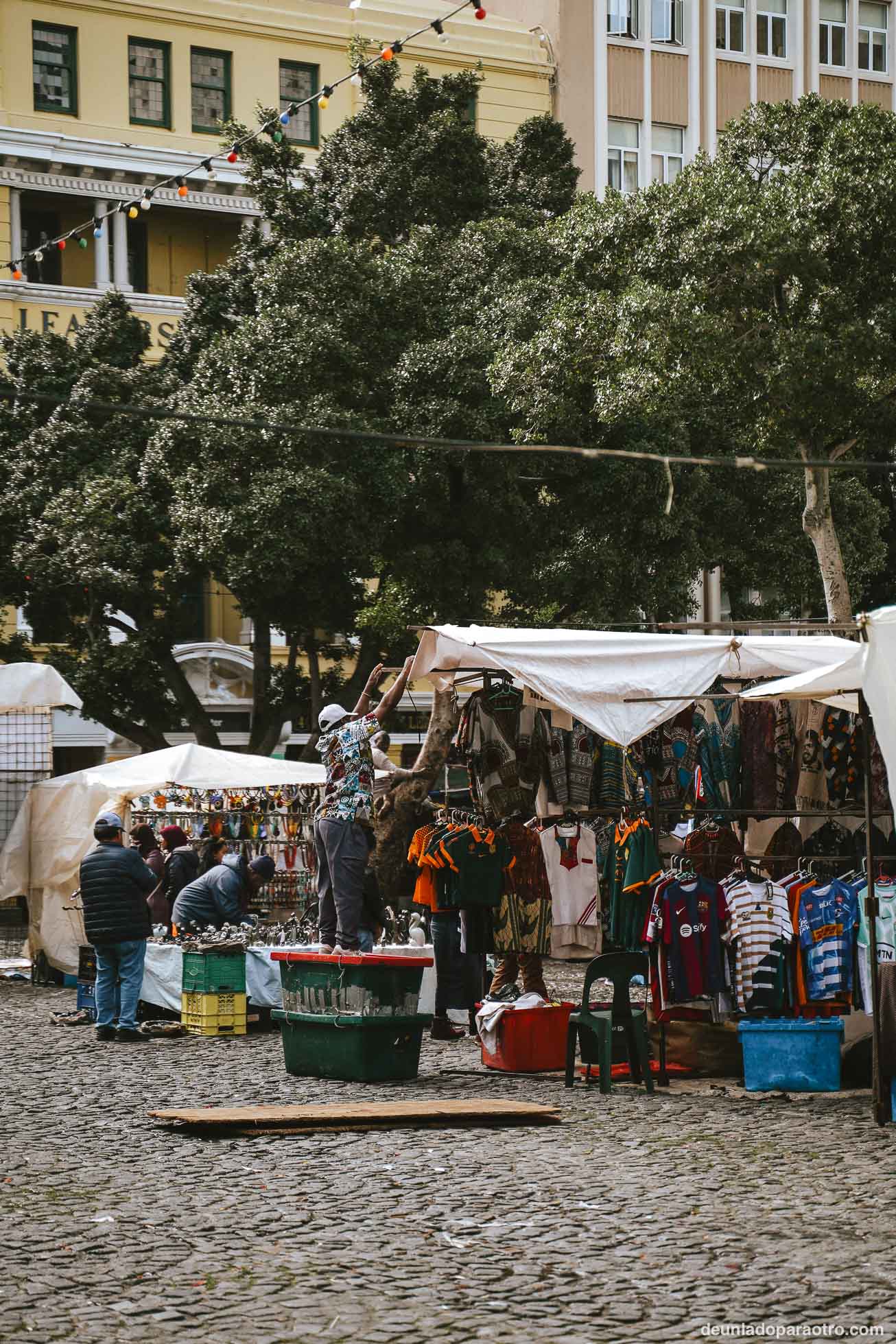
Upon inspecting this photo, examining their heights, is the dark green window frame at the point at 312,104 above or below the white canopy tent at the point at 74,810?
above

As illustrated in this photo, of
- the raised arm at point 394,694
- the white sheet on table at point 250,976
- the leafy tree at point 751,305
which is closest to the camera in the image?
the raised arm at point 394,694

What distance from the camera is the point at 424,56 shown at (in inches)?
1556

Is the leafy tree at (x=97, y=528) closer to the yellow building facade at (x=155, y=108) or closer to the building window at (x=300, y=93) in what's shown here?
the yellow building facade at (x=155, y=108)

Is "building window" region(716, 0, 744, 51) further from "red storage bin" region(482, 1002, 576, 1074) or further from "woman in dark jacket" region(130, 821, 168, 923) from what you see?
"red storage bin" region(482, 1002, 576, 1074)

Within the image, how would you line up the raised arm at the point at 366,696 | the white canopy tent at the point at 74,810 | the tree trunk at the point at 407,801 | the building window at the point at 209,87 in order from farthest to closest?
the building window at the point at 209,87
the white canopy tent at the point at 74,810
the tree trunk at the point at 407,801
the raised arm at the point at 366,696

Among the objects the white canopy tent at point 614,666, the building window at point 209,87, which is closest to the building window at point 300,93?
the building window at point 209,87

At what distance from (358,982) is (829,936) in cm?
310

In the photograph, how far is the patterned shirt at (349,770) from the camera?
1248 cm

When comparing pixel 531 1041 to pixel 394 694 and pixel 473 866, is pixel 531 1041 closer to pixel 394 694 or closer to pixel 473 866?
pixel 473 866

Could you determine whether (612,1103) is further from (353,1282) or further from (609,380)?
(609,380)

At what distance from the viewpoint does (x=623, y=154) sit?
4084 cm

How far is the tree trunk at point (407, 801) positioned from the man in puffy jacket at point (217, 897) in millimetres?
1759

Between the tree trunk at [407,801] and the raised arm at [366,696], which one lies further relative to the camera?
the tree trunk at [407,801]

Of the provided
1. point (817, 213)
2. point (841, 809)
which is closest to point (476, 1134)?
point (841, 809)
